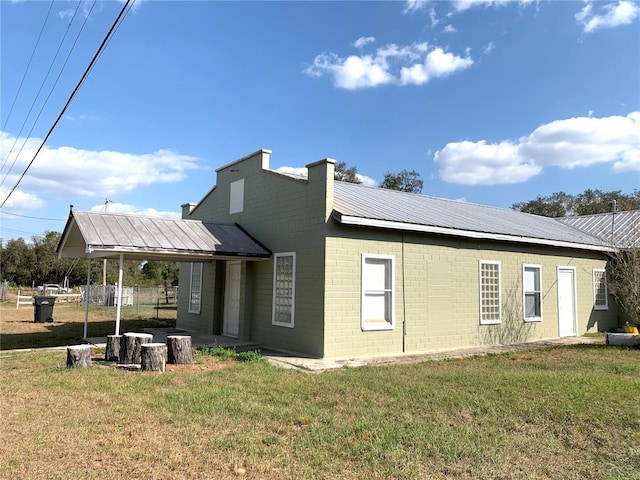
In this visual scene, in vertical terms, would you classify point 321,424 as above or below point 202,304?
below

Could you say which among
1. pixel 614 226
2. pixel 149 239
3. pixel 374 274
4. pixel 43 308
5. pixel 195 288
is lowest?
pixel 43 308

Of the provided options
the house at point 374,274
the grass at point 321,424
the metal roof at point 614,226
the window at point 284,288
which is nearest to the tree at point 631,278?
the metal roof at point 614,226

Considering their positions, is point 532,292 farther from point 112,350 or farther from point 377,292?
point 112,350

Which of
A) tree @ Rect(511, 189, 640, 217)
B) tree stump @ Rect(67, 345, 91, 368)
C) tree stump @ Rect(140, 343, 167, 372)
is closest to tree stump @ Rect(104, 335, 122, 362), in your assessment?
tree stump @ Rect(67, 345, 91, 368)

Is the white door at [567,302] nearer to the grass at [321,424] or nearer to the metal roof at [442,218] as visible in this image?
the metal roof at [442,218]

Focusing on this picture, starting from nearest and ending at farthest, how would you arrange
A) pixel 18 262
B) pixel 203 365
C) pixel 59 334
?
pixel 203 365
pixel 59 334
pixel 18 262

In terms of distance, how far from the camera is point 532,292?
1519cm

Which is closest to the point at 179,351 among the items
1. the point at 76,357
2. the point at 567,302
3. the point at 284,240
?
the point at 76,357

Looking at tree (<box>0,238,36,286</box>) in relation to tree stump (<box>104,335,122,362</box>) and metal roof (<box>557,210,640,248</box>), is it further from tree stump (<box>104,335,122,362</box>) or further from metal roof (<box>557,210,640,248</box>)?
metal roof (<box>557,210,640,248</box>)

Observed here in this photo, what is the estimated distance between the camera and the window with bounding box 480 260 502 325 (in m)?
13.8

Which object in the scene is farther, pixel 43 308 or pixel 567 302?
pixel 43 308

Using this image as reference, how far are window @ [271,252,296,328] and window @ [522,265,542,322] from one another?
7698mm

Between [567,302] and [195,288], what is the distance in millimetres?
12942

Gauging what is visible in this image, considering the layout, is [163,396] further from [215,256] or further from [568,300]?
[568,300]
